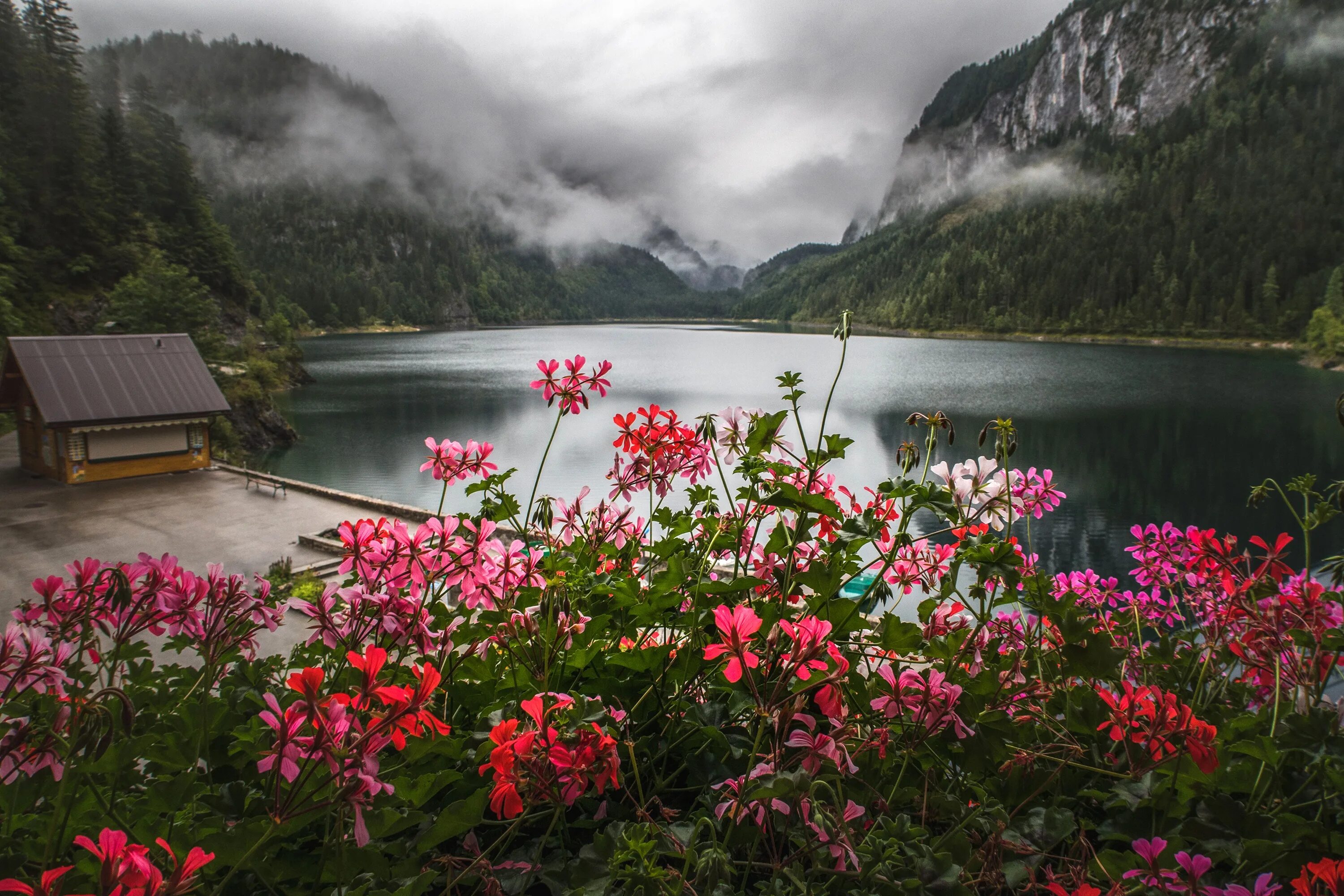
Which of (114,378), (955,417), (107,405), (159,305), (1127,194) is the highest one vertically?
(1127,194)

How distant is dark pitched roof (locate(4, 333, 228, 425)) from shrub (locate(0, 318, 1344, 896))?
21019mm

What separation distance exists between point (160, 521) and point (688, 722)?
1721 cm

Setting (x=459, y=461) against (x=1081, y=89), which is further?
(x=1081, y=89)

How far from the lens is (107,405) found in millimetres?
17781

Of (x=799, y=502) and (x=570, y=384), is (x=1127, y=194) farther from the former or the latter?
(x=799, y=502)

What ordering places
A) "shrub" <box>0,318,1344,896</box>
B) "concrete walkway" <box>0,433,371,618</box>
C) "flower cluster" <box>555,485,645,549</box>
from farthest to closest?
"concrete walkway" <box>0,433,371,618</box>
"flower cluster" <box>555,485,645,549</box>
"shrub" <box>0,318,1344,896</box>

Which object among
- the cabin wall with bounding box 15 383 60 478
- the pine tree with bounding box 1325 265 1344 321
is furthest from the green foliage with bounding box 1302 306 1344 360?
the cabin wall with bounding box 15 383 60 478

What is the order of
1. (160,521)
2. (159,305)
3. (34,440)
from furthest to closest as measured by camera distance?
1. (159,305)
2. (34,440)
3. (160,521)

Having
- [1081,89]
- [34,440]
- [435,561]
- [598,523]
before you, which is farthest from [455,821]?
[1081,89]

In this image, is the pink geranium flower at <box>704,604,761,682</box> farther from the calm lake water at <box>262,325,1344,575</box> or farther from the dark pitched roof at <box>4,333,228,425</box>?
the dark pitched roof at <box>4,333,228,425</box>

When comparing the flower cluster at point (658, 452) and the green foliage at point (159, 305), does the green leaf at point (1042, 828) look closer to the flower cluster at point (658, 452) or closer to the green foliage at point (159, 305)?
the flower cluster at point (658, 452)

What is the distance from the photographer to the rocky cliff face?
145125 millimetres

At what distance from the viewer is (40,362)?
17.8m

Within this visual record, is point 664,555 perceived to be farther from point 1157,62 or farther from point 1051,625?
point 1157,62
